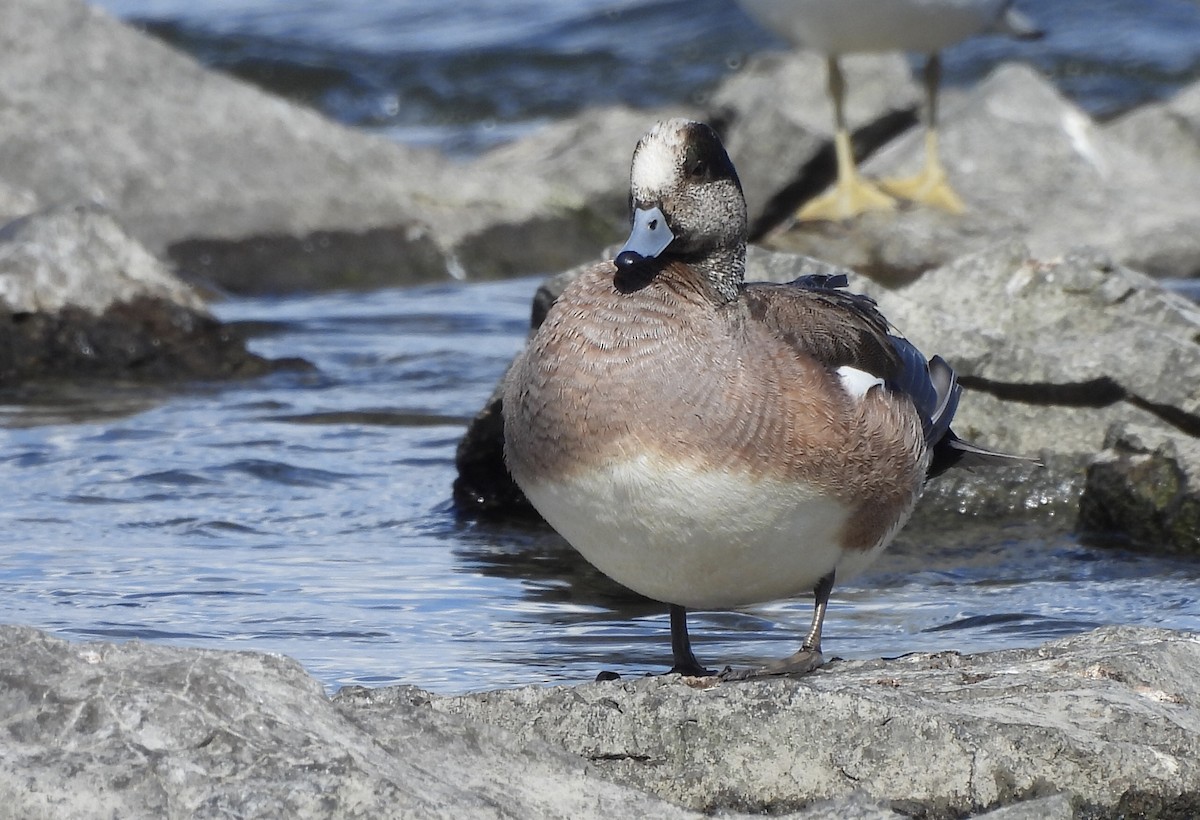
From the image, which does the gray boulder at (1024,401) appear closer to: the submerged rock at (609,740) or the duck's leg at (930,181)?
the submerged rock at (609,740)

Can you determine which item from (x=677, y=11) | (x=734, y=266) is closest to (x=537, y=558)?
(x=734, y=266)

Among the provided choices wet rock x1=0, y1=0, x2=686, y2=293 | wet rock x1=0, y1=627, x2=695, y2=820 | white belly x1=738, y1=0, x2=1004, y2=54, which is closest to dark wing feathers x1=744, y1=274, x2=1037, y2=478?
wet rock x1=0, y1=627, x2=695, y2=820

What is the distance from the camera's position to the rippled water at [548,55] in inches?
641

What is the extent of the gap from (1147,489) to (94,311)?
3913 mm

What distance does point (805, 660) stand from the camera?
12.2 ft

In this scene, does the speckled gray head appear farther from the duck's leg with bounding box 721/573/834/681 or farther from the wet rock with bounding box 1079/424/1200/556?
the wet rock with bounding box 1079/424/1200/556

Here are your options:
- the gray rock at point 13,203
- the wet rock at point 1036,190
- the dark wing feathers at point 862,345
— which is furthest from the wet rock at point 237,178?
the dark wing feathers at point 862,345

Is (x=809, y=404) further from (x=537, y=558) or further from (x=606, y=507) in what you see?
(x=537, y=558)

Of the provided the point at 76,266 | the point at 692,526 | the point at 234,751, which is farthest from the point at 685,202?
the point at 76,266

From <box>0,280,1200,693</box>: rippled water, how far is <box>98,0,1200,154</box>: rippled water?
8658 millimetres

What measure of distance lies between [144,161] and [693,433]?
6.69 meters

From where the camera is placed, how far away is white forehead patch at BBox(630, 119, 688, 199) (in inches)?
141

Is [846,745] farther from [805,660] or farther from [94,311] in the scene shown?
[94,311]

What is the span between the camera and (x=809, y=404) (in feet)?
11.6
